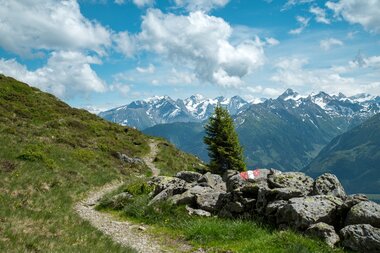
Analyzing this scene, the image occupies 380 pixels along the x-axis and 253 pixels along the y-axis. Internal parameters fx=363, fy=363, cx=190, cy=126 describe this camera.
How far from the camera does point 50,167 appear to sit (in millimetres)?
29984

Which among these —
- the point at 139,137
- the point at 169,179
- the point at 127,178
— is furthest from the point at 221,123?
the point at 139,137

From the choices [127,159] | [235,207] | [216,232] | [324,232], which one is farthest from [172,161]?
[324,232]

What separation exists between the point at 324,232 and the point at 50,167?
75.2ft

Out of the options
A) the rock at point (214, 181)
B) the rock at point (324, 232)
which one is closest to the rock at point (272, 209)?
the rock at point (324, 232)

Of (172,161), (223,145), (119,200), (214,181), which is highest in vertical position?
(223,145)

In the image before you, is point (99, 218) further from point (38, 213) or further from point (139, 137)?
point (139, 137)

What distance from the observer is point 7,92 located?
2267 inches

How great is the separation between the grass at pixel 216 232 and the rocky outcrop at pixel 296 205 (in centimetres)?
70

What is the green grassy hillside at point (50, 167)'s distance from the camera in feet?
44.8

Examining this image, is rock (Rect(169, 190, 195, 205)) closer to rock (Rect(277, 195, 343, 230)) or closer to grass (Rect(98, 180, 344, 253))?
grass (Rect(98, 180, 344, 253))

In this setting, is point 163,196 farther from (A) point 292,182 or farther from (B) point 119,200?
(A) point 292,182

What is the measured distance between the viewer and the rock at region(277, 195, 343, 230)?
1540 cm

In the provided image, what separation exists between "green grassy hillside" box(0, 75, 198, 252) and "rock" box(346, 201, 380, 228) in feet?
30.0

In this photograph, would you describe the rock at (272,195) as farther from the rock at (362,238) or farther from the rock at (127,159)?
the rock at (127,159)
